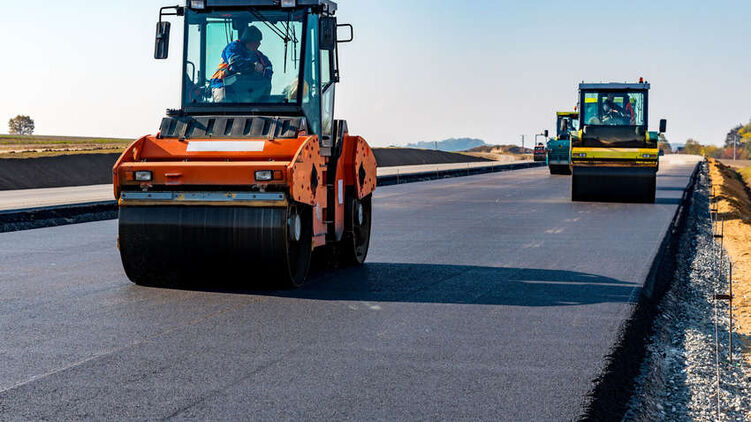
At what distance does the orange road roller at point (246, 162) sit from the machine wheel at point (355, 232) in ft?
0.08

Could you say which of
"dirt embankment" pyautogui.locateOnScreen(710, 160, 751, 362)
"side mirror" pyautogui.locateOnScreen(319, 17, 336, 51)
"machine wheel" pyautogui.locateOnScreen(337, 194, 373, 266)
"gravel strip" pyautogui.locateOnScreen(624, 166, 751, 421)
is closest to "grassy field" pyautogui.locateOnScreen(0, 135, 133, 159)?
"dirt embankment" pyautogui.locateOnScreen(710, 160, 751, 362)

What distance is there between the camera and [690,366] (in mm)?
6906

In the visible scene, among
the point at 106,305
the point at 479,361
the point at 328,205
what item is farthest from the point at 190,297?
the point at 479,361

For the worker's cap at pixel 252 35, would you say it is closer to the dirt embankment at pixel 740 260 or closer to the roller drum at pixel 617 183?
the dirt embankment at pixel 740 260

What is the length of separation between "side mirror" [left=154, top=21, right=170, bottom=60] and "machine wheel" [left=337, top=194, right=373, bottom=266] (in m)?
2.68

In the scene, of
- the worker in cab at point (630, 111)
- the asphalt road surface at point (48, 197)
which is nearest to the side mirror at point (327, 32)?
the asphalt road surface at point (48, 197)

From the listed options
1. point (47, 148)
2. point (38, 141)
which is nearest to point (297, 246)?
point (47, 148)

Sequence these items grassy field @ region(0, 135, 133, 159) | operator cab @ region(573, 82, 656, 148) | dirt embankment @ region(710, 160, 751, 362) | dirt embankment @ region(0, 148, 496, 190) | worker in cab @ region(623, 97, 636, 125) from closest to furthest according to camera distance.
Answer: dirt embankment @ region(710, 160, 751, 362), operator cab @ region(573, 82, 656, 148), worker in cab @ region(623, 97, 636, 125), dirt embankment @ region(0, 148, 496, 190), grassy field @ region(0, 135, 133, 159)

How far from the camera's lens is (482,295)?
29.9 feet

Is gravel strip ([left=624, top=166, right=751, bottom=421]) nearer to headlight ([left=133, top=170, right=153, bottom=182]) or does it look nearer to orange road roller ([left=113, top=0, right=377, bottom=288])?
orange road roller ([left=113, top=0, right=377, bottom=288])

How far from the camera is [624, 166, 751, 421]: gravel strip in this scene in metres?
5.73

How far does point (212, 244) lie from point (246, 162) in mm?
851

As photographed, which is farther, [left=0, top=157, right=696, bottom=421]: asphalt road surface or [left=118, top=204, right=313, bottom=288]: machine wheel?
[left=118, top=204, right=313, bottom=288]: machine wheel

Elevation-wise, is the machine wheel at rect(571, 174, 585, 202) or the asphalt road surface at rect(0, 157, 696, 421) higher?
the machine wheel at rect(571, 174, 585, 202)
